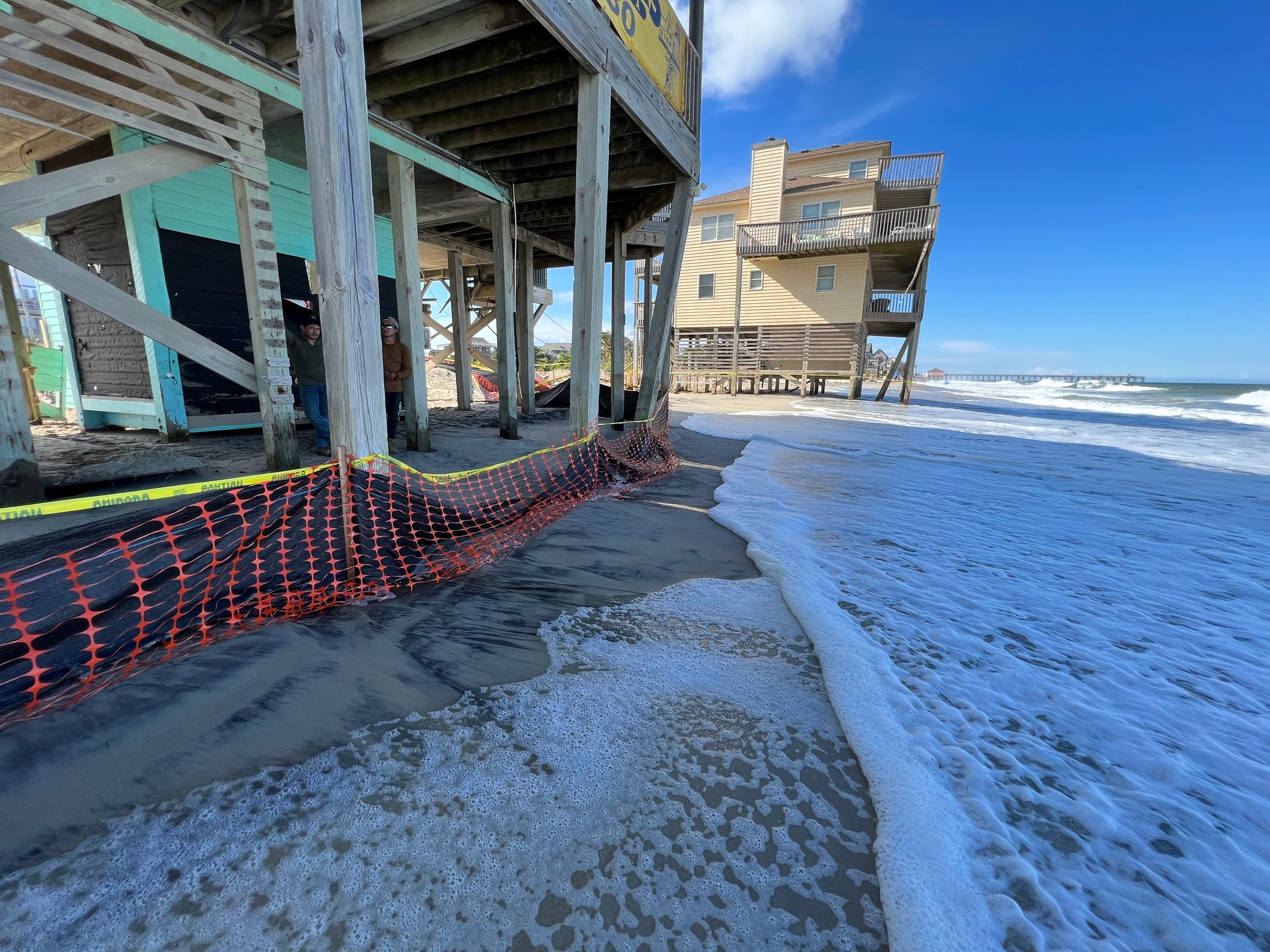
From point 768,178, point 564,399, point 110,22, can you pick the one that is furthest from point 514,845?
point 768,178

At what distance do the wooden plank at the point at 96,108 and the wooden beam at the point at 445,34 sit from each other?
174 centimetres

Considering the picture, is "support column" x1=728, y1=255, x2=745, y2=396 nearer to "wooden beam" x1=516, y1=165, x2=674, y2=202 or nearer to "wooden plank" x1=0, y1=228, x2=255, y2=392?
"wooden beam" x1=516, y1=165, x2=674, y2=202

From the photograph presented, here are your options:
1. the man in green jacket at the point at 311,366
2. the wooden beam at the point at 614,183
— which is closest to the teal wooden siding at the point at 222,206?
the man in green jacket at the point at 311,366

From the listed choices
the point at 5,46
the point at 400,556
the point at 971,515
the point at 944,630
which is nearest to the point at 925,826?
the point at 944,630

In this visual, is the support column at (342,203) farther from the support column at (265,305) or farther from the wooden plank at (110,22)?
the support column at (265,305)

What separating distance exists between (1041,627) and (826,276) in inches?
809

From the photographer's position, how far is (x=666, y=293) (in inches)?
264

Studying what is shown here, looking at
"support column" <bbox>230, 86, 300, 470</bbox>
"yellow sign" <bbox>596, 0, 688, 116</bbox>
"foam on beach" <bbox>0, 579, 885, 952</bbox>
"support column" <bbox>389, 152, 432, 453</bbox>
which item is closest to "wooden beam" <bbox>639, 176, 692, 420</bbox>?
"yellow sign" <bbox>596, 0, 688, 116</bbox>

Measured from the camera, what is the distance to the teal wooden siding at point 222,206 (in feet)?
18.6

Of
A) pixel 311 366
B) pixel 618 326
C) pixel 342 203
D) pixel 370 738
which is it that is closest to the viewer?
pixel 370 738

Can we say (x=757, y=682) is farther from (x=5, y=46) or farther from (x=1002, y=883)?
(x=5, y=46)

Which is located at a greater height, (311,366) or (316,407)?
(311,366)

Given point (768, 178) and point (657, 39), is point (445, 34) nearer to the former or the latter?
point (657, 39)

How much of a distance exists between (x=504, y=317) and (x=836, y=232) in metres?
17.1
